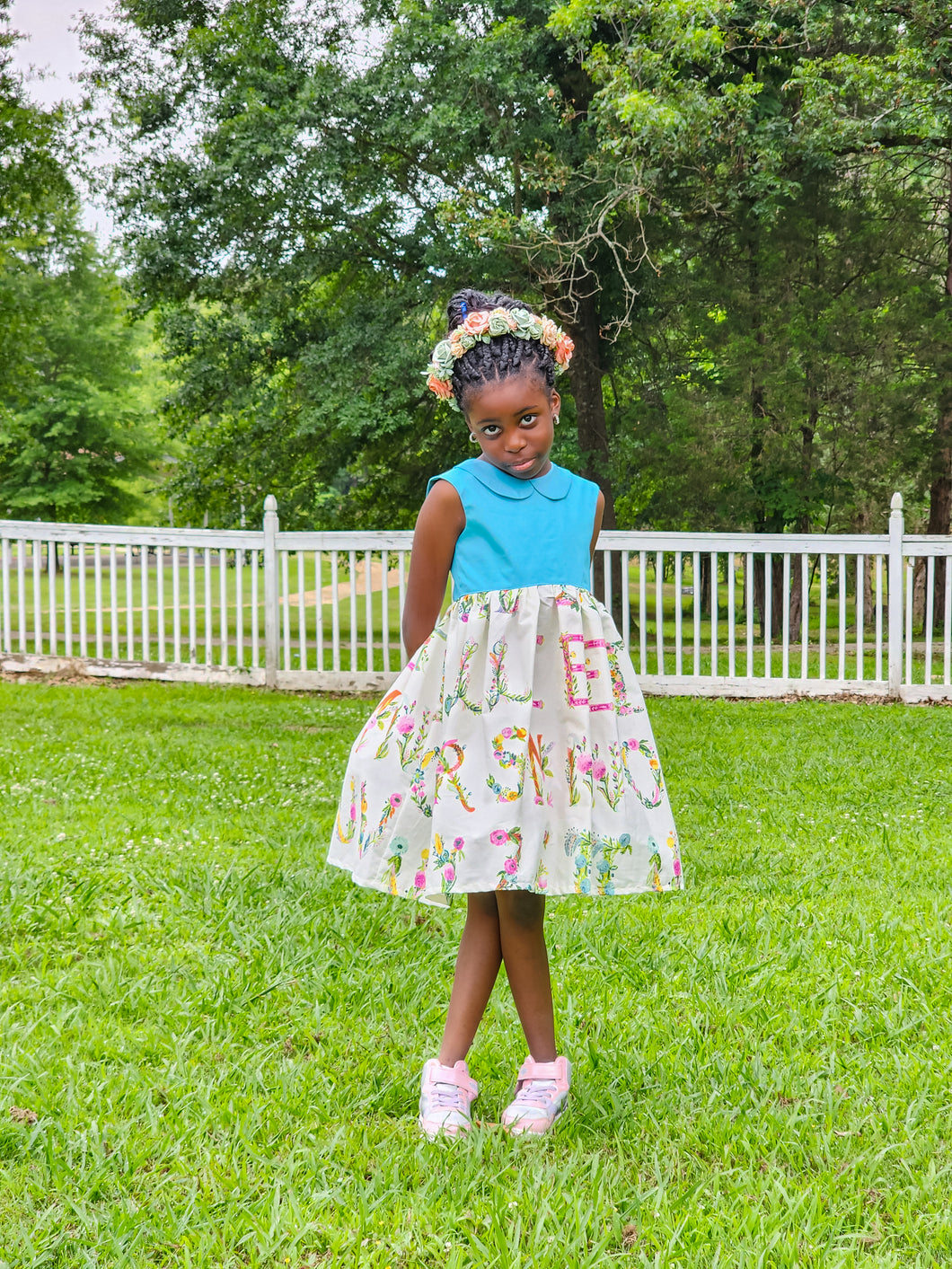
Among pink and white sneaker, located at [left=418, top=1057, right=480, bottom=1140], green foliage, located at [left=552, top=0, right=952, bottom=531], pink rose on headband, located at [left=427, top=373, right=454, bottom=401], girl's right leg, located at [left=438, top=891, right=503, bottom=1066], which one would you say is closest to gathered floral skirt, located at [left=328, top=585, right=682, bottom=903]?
girl's right leg, located at [left=438, top=891, right=503, bottom=1066]

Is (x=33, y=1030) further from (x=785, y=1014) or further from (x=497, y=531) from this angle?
(x=785, y=1014)

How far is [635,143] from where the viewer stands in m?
8.90

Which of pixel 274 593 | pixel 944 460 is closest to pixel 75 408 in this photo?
pixel 274 593

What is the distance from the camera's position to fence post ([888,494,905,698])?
383 inches

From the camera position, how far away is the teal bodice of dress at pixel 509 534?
2262mm

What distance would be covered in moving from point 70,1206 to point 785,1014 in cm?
178

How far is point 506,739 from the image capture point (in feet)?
7.07

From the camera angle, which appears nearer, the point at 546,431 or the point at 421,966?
the point at 546,431

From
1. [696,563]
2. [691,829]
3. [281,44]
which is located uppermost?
[281,44]

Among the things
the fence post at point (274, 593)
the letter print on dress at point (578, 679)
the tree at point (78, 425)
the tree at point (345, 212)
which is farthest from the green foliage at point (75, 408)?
the letter print on dress at point (578, 679)

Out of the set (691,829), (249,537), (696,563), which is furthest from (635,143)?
(691,829)

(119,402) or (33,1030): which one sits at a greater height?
(119,402)

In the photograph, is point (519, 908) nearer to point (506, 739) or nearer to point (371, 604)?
point (506, 739)

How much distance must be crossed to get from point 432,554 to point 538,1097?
117 centimetres
